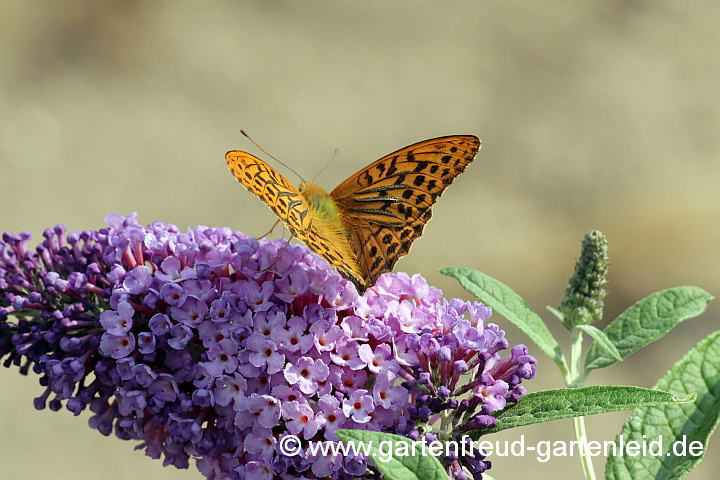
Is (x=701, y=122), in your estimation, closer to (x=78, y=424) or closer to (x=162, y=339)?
(x=78, y=424)

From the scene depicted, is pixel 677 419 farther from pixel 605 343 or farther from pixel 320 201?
pixel 320 201

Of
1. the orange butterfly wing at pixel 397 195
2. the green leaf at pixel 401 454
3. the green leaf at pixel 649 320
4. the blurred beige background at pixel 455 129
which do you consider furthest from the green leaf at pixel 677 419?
the blurred beige background at pixel 455 129

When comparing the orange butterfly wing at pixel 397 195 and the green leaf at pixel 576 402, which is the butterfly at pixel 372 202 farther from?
the green leaf at pixel 576 402

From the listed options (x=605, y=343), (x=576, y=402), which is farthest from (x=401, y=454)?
(x=605, y=343)

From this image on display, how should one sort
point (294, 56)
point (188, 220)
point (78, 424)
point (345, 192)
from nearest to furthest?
point (345, 192) < point (78, 424) < point (188, 220) < point (294, 56)

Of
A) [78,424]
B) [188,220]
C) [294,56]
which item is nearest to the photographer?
[78,424]

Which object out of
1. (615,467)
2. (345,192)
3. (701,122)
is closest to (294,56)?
(701,122)

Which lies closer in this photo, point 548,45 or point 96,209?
point 96,209

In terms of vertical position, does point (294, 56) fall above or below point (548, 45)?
below
